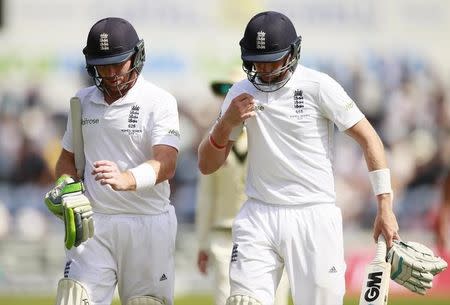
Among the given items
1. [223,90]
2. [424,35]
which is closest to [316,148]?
[223,90]

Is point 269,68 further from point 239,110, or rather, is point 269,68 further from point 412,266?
point 412,266

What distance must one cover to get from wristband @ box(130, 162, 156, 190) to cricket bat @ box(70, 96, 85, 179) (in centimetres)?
47

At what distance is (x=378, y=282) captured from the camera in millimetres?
5781

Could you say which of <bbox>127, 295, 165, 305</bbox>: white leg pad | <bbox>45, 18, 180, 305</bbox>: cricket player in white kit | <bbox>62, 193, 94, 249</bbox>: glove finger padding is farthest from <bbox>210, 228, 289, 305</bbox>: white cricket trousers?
<bbox>62, 193, 94, 249</bbox>: glove finger padding

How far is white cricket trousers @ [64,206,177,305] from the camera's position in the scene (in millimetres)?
5996

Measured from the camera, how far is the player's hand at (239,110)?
18.8 feet

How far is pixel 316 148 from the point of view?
19.4ft

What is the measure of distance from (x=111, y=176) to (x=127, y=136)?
478 mm

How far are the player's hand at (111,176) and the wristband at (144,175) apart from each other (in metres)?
0.04

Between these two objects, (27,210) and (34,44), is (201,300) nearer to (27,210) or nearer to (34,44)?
(27,210)

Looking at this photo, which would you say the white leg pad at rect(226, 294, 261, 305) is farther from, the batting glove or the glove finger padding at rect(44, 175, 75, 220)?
the glove finger padding at rect(44, 175, 75, 220)

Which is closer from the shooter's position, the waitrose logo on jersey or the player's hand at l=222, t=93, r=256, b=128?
the player's hand at l=222, t=93, r=256, b=128

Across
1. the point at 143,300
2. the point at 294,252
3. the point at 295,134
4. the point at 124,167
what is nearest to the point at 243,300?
the point at 294,252

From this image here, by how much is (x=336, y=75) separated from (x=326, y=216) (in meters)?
10.2
